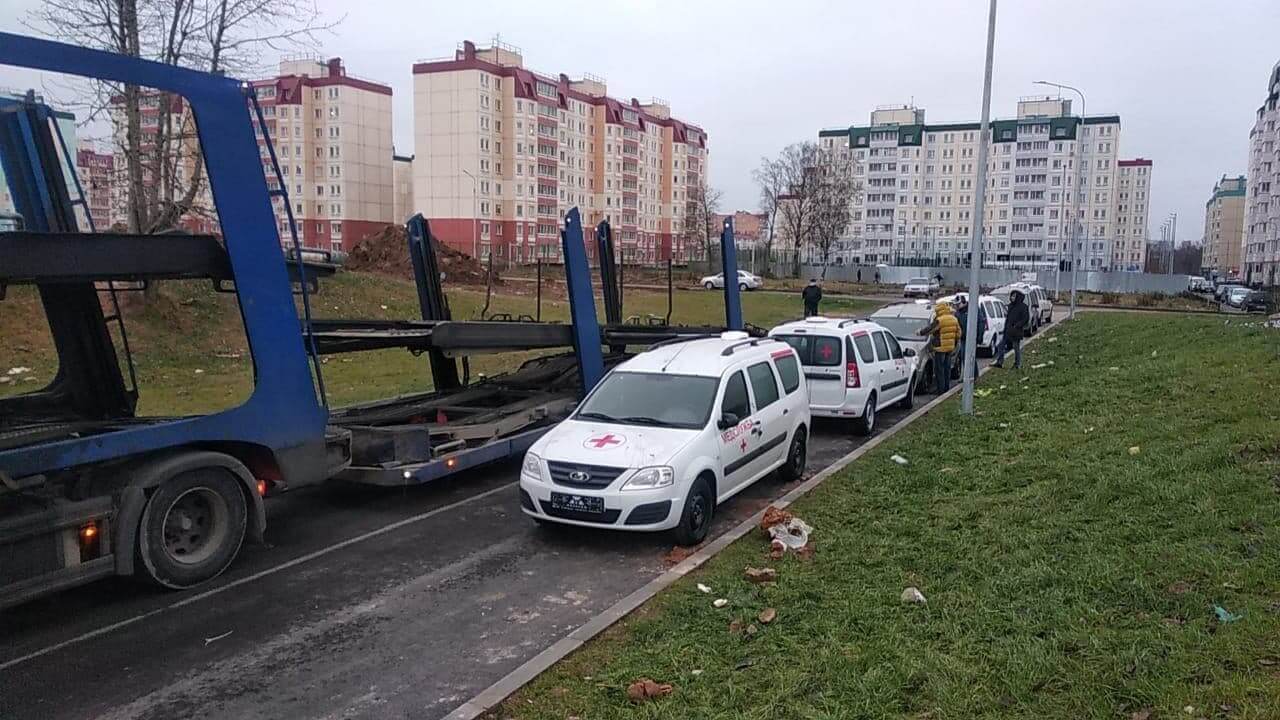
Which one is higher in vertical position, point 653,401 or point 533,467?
point 653,401

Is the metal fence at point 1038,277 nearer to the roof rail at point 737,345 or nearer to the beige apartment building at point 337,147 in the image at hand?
the beige apartment building at point 337,147

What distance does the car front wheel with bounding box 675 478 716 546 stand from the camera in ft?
25.5

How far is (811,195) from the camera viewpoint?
77.3 metres

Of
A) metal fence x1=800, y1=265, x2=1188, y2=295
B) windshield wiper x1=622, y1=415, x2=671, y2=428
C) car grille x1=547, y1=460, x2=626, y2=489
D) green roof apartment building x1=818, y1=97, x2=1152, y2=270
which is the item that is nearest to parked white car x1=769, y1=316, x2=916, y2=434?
windshield wiper x1=622, y1=415, x2=671, y2=428

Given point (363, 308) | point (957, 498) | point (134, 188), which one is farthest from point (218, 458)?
point (363, 308)

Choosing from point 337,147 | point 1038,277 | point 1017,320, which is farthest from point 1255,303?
point 337,147

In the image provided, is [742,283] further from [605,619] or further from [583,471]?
[605,619]

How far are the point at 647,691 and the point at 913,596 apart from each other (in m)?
2.10

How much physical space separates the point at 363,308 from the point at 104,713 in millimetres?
23576

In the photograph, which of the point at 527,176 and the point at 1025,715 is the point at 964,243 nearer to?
the point at 527,176

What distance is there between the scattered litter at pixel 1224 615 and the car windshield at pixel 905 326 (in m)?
12.7

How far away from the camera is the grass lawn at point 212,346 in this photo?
7.37 m

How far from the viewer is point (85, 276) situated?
6.55 meters

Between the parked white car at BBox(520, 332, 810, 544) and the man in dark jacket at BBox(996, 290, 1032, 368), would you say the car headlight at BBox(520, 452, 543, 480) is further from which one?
the man in dark jacket at BBox(996, 290, 1032, 368)
